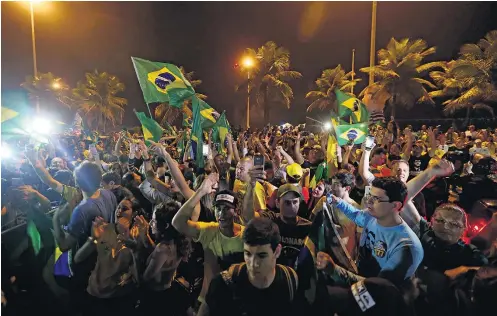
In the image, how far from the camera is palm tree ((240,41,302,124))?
119ft

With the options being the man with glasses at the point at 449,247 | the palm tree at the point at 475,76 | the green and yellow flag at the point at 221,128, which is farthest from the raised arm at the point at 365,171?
the palm tree at the point at 475,76

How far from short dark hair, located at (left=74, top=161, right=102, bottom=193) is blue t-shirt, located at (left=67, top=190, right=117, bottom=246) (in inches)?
6.4

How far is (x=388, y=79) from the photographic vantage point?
3375 cm

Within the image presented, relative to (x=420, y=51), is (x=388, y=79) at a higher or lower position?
lower

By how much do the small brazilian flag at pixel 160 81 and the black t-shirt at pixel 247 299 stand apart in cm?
455

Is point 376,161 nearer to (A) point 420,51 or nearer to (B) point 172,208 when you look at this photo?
(B) point 172,208

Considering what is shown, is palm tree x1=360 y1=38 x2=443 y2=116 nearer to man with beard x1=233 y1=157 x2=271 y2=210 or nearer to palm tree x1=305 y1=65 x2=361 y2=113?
palm tree x1=305 y1=65 x2=361 y2=113

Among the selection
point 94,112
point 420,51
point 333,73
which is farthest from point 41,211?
point 94,112

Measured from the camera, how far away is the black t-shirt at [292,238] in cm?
395

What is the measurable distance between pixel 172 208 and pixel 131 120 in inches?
1730

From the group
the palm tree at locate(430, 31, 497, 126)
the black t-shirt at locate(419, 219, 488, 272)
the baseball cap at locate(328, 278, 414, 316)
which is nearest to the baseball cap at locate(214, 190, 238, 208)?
the baseball cap at locate(328, 278, 414, 316)

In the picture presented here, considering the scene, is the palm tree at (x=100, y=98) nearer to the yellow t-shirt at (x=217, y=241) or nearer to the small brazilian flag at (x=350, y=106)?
the small brazilian flag at (x=350, y=106)

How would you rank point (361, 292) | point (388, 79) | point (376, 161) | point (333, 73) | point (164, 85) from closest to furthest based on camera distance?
point (361, 292) < point (164, 85) < point (376, 161) < point (388, 79) < point (333, 73)

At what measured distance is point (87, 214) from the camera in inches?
171
